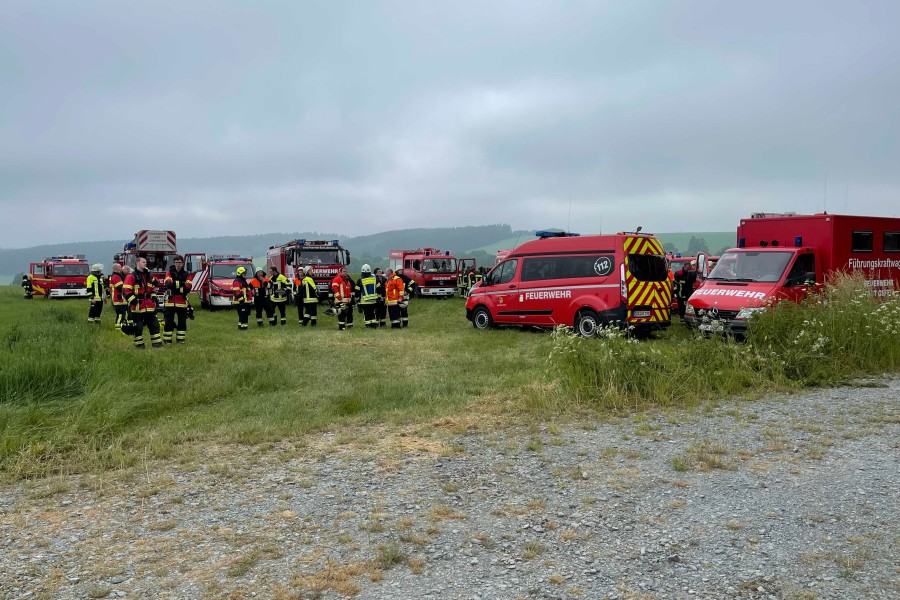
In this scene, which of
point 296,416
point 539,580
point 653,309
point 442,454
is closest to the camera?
point 539,580

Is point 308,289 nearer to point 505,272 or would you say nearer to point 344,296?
point 344,296

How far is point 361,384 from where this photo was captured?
8789 mm

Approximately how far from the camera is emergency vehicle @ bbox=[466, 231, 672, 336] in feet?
42.0

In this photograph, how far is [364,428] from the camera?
21.8 ft

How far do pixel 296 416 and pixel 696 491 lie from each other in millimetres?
4253

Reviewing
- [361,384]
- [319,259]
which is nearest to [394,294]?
[361,384]

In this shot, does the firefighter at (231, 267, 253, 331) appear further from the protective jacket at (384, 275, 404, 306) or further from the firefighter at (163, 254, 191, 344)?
the protective jacket at (384, 275, 404, 306)

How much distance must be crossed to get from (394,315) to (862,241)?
10.5 meters

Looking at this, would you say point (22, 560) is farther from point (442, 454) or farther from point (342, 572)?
point (442, 454)

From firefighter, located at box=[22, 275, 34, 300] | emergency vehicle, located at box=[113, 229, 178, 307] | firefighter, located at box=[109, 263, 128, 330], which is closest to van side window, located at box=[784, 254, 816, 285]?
firefighter, located at box=[109, 263, 128, 330]

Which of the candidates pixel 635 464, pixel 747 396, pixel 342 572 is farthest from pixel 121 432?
pixel 747 396

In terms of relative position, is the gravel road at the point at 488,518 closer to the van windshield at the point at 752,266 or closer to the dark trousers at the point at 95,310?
the van windshield at the point at 752,266

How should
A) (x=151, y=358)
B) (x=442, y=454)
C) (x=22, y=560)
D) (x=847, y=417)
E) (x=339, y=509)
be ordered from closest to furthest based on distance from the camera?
1. (x=22, y=560)
2. (x=339, y=509)
3. (x=442, y=454)
4. (x=847, y=417)
5. (x=151, y=358)

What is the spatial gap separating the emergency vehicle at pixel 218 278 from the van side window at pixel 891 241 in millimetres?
18473
